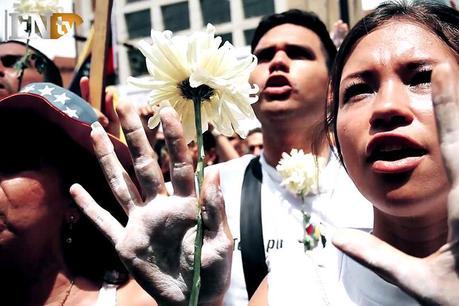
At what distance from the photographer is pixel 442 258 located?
116 centimetres

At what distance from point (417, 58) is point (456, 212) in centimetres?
51

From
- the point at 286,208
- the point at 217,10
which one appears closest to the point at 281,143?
the point at 286,208

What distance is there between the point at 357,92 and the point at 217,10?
55.3ft

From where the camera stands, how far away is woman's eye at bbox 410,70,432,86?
4.99 ft

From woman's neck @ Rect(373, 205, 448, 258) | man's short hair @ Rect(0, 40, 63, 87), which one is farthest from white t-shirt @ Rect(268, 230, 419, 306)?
man's short hair @ Rect(0, 40, 63, 87)

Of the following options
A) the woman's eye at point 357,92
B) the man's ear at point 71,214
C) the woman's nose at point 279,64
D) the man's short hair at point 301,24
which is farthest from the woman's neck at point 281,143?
the woman's eye at point 357,92

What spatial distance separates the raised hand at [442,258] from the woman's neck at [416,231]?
373mm

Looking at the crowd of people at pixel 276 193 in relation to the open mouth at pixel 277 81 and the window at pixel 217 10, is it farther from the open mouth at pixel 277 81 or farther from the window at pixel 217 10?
the window at pixel 217 10

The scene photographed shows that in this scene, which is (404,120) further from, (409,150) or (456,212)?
(456,212)

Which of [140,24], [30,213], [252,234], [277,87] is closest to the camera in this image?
[30,213]

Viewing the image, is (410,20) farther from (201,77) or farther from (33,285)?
(33,285)

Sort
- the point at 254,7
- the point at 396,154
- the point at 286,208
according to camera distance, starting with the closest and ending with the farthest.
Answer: the point at 396,154 < the point at 286,208 < the point at 254,7

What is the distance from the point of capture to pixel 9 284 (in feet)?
7.41

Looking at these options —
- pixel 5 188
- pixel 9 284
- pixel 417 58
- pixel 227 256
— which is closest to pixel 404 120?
pixel 417 58
